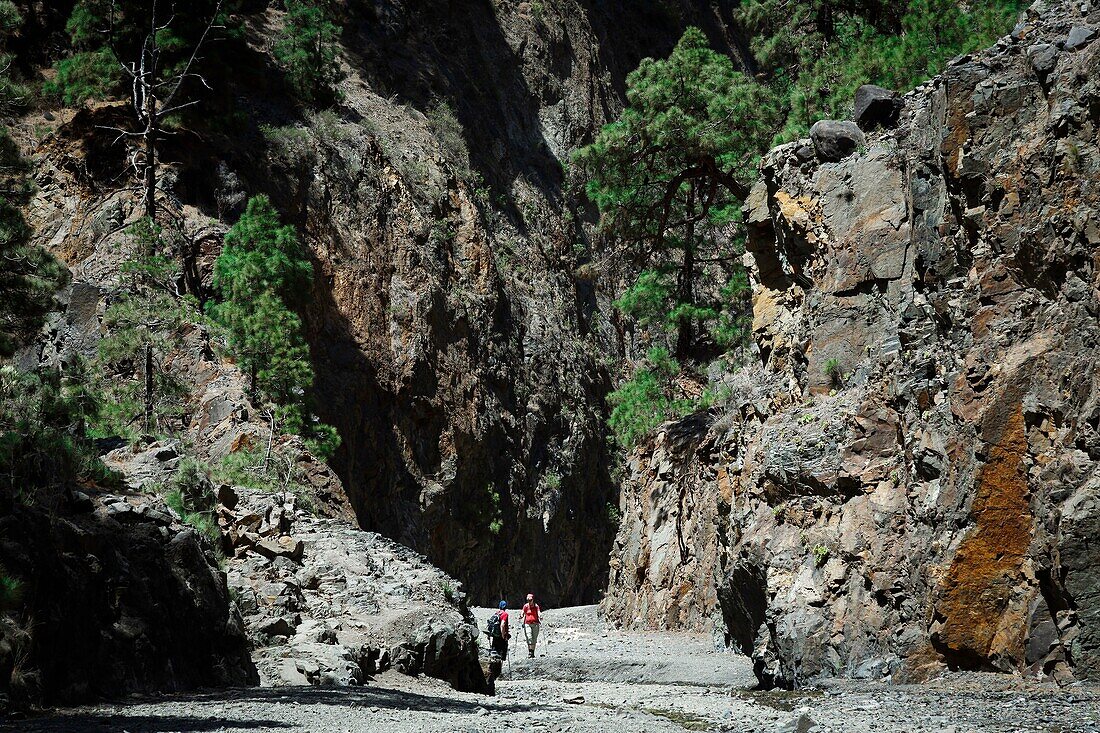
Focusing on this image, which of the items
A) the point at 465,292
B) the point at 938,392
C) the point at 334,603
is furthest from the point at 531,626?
the point at 465,292

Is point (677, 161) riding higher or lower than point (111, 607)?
higher

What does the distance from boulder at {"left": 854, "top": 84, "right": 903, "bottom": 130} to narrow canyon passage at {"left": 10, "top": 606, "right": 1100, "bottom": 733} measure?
867cm

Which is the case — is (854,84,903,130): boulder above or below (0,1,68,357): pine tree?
above

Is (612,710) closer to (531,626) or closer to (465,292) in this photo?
(531,626)

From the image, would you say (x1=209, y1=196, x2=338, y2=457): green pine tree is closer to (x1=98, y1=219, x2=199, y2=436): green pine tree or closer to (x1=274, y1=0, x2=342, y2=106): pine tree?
(x1=98, y1=219, x2=199, y2=436): green pine tree

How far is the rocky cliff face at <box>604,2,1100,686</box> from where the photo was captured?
10.2 m

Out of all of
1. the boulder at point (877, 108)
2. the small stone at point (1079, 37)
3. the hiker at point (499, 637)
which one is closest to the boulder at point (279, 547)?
the hiker at point (499, 637)

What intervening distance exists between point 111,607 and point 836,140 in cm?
1235

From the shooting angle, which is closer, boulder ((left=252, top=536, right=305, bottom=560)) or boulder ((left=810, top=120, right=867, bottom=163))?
boulder ((left=252, top=536, right=305, bottom=560))

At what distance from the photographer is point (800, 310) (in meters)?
16.3


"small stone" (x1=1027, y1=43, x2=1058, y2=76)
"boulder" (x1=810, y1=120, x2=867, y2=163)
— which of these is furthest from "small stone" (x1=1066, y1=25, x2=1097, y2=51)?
"boulder" (x1=810, y1=120, x2=867, y2=163)

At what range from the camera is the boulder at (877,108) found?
1550cm

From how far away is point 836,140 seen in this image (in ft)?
52.0

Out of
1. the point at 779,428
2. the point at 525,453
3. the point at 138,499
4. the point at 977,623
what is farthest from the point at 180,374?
the point at 525,453
